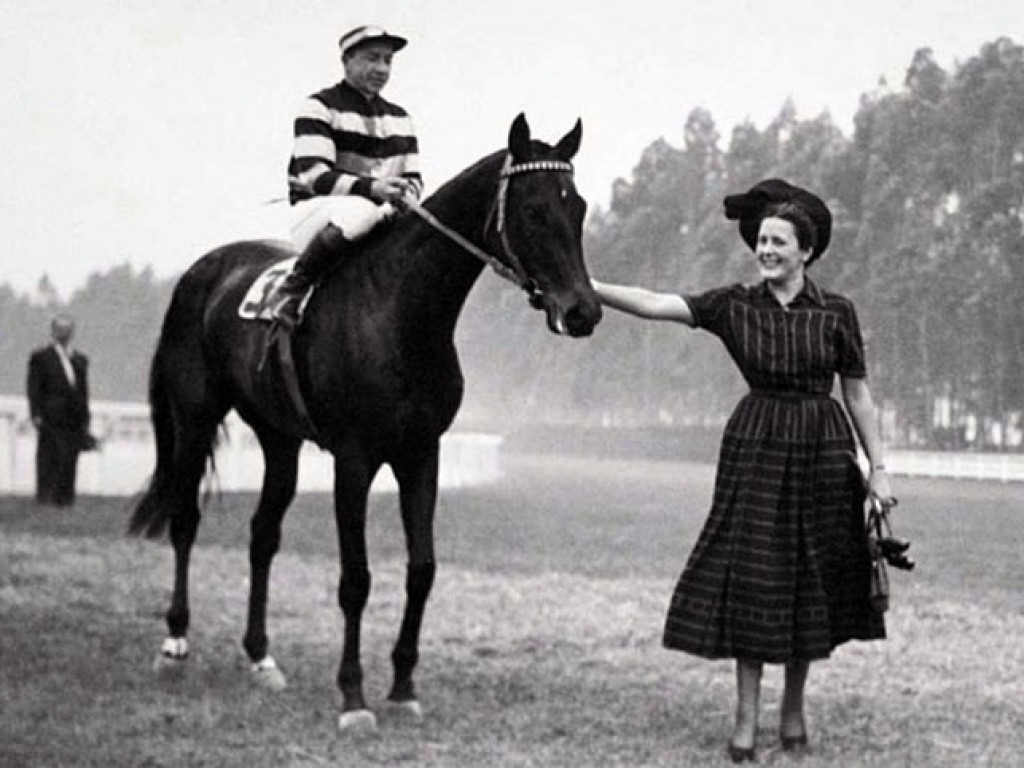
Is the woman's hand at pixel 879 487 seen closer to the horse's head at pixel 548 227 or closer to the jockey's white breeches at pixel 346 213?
the horse's head at pixel 548 227

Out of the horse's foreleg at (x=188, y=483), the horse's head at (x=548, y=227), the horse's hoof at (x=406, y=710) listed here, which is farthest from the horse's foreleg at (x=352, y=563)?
the horse's foreleg at (x=188, y=483)

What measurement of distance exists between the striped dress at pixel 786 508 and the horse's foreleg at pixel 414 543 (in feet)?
3.48

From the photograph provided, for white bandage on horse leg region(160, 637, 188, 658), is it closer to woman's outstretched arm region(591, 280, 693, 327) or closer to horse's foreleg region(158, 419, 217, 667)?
horse's foreleg region(158, 419, 217, 667)

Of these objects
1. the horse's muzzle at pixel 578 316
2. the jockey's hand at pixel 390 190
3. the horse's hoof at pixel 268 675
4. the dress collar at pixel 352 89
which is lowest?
the horse's hoof at pixel 268 675

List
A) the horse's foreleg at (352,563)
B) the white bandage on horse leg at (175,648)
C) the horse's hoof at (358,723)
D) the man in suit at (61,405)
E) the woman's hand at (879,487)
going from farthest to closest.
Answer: the man in suit at (61,405), the white bandage on horse leg at (175,648), the horse's foreleg at (352,563), the horse's hoof at (358,723), the woman's hand at (879,487)

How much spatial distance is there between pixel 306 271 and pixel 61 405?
9368mm

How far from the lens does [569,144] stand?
16.3ft

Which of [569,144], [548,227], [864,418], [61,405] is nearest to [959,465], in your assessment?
[864,418]

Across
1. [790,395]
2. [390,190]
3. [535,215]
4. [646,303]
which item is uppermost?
[390,190]

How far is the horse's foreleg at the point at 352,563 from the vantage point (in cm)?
532

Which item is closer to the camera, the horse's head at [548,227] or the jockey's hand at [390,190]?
the horse's head at [548,227]

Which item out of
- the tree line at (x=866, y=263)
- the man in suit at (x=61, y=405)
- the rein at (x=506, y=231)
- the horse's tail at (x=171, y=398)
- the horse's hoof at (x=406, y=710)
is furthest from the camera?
the man in suit at (x=61, y=405)

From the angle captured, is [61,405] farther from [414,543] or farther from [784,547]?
[784,547]

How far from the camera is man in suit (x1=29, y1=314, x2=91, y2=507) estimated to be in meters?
14.1
